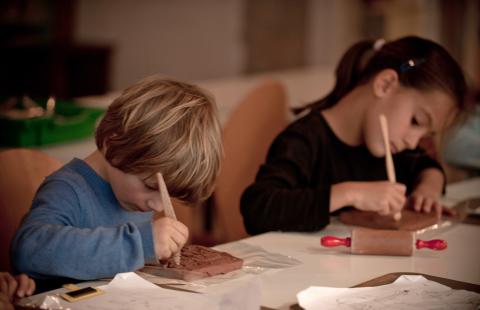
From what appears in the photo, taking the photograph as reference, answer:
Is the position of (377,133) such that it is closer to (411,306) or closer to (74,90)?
(411,306)

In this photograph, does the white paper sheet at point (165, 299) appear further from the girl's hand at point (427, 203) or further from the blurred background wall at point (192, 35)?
the blurred background wall at point (192, 35)

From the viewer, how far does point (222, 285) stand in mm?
1240

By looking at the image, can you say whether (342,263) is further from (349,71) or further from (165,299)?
(349,71)

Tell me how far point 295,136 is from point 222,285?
0.66 meters

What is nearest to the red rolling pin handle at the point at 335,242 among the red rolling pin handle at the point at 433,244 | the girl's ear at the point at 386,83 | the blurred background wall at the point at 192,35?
the red rolling pin handle at the point at 433,244

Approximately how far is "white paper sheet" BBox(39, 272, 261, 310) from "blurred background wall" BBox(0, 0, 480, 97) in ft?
12.2

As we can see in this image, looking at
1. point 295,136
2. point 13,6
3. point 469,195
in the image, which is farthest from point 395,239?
point 13,6

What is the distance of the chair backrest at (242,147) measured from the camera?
204 cm

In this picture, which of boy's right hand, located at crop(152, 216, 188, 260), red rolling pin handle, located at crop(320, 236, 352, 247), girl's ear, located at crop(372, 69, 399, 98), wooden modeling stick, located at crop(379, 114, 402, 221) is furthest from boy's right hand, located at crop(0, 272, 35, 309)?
girl's ear, located at crop(372, 69, 399, 98)

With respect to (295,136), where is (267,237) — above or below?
below

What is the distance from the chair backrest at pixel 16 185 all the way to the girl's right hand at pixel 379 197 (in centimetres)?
53

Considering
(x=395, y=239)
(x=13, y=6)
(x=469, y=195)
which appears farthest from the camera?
(x=13, y=6)

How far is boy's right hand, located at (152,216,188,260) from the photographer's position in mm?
1258

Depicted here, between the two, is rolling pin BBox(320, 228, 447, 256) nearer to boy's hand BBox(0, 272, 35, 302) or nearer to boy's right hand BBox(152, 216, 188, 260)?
boy's right hand BBox(152, 216, 188, 260)
